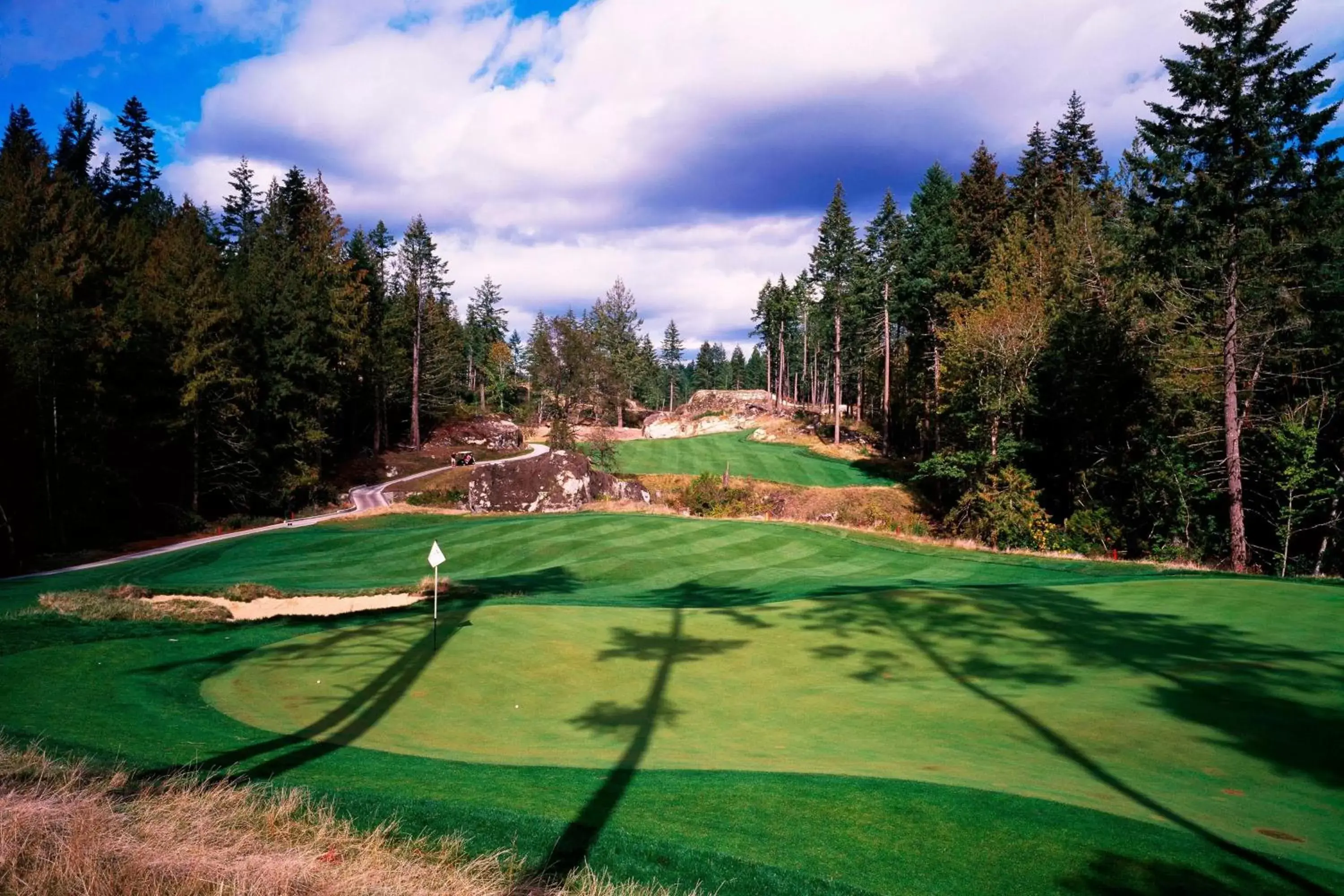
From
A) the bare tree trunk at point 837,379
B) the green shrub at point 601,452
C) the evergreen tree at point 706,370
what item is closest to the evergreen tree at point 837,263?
the bare tree trunk at point 837,379

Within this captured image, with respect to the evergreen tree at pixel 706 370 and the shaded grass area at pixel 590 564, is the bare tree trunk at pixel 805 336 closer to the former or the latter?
the evergreen tree at pixel 706 370

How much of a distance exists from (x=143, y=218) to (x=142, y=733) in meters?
61.7

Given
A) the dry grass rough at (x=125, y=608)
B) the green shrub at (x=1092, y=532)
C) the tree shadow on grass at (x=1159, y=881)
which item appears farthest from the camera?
the green shrub at (x=1092, y=532)

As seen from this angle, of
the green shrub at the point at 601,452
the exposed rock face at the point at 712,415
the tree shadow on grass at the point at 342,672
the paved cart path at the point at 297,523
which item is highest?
the exposed rock face at the point at 712,415

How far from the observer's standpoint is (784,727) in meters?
8.18

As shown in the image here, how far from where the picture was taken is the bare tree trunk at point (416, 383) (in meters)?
60.0

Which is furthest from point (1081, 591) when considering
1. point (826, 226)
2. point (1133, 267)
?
point (826, 226)

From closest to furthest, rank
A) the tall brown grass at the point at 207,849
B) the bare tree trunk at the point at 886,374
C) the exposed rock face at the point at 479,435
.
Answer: the tall brown grass at the point at 207,849 < the bare tree trunk at the point at 886,374 < the exposed rock face at the point at 479,435

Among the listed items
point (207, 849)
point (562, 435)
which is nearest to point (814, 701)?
point (207, 849)

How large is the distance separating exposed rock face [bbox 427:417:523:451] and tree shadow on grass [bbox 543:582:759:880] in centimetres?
5046

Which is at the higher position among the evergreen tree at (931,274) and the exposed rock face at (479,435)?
the evergreen tree at (931,274)

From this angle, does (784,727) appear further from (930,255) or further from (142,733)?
(930,255)

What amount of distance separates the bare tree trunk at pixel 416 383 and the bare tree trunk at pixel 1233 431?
178ft

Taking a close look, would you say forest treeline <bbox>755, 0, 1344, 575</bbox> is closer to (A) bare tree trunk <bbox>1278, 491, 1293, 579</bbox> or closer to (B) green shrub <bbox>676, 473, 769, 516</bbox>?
(A) bare tree trunk <bbox>1278, 491, 1293, 579</bbox>
